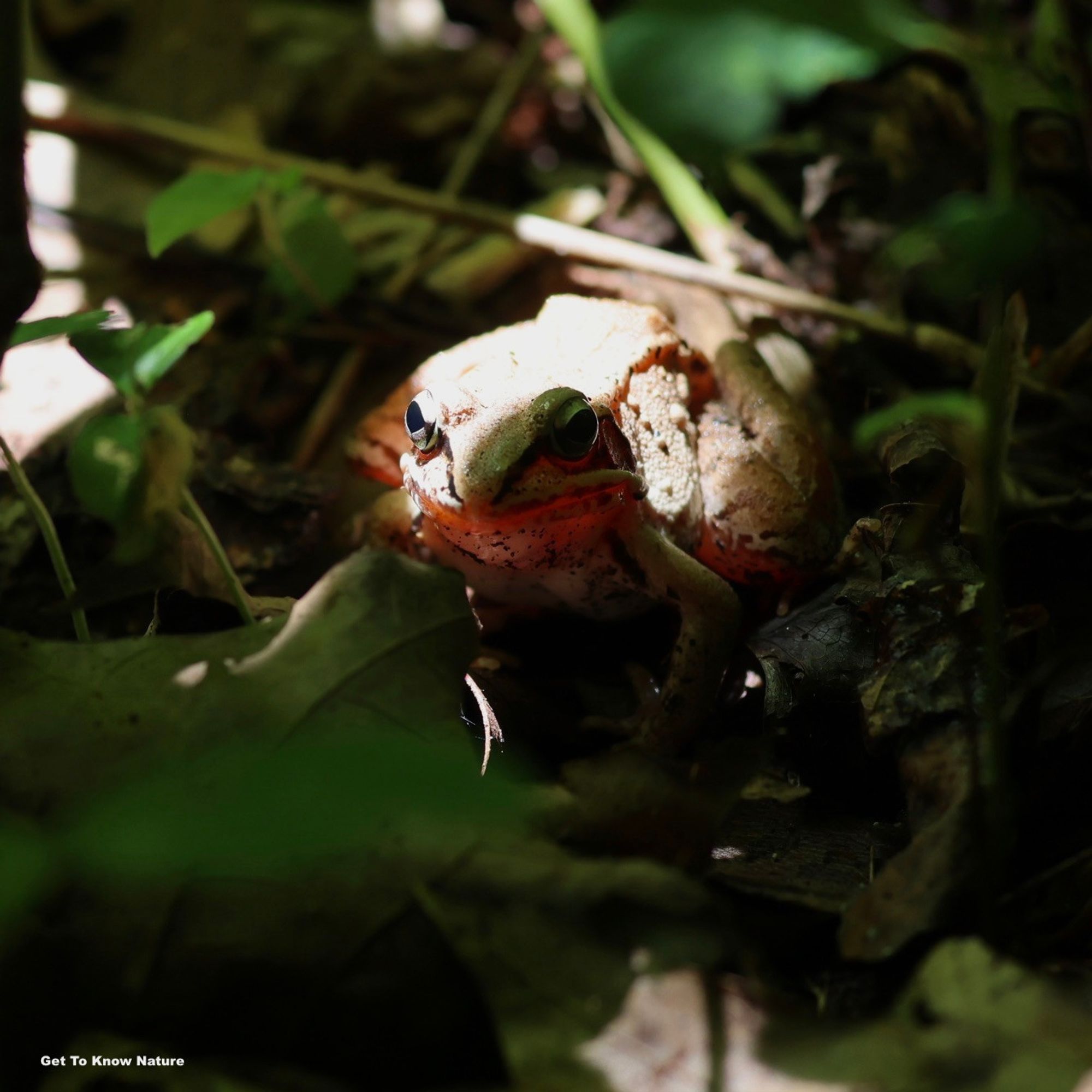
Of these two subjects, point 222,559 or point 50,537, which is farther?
point 50,537

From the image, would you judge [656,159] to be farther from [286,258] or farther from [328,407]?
[328,407]

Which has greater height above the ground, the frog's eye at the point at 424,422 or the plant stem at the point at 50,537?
the frog's eye at the point at 424,422

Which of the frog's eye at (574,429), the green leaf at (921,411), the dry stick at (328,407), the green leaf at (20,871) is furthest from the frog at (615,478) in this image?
the green leaf at (20,871)

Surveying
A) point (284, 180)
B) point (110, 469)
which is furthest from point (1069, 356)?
point (110, 469)

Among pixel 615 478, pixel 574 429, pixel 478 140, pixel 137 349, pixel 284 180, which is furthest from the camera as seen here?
pixel 478 140

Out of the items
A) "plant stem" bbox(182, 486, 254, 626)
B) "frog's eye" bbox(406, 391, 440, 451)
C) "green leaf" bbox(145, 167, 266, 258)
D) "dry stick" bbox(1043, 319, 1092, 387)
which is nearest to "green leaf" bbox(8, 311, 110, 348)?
"plant stem" bbox(182, 486, 254, 626)

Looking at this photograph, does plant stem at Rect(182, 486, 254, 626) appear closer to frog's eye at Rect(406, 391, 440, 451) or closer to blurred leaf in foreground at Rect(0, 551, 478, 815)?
blurred leaf in foreground at Rect(0, 551, 478, 815)

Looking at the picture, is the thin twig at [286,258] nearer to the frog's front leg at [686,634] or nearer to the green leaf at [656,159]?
the green leaf at [656,159]
